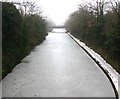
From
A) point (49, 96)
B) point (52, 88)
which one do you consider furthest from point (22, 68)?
point (49, 96)

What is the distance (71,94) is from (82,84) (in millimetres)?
1126

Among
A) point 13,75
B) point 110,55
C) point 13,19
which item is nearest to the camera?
point 13,75

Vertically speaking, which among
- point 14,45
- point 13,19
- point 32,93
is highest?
point 13,19

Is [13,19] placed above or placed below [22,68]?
above

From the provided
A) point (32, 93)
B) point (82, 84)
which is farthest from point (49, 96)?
point (82, 84)

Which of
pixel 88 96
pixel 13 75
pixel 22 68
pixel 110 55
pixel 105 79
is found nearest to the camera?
pixel 88 96

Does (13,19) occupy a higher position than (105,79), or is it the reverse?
(13,19)

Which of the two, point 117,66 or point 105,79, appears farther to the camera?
point 117,66

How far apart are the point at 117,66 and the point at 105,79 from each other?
2265 mm

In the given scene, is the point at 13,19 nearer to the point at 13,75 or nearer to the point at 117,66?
the point at 13,75

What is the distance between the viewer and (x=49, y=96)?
661 cm

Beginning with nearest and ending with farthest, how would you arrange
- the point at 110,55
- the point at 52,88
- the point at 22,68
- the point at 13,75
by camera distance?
the point at 52,88 → the point at 13,75 → the point at 22,68 → the point at 110,55

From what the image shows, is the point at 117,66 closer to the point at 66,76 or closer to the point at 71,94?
the point at 66,76

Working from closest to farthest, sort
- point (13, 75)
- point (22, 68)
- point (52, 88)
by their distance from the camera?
point (52, 88) → point (13, 75) → point (22, 68)
